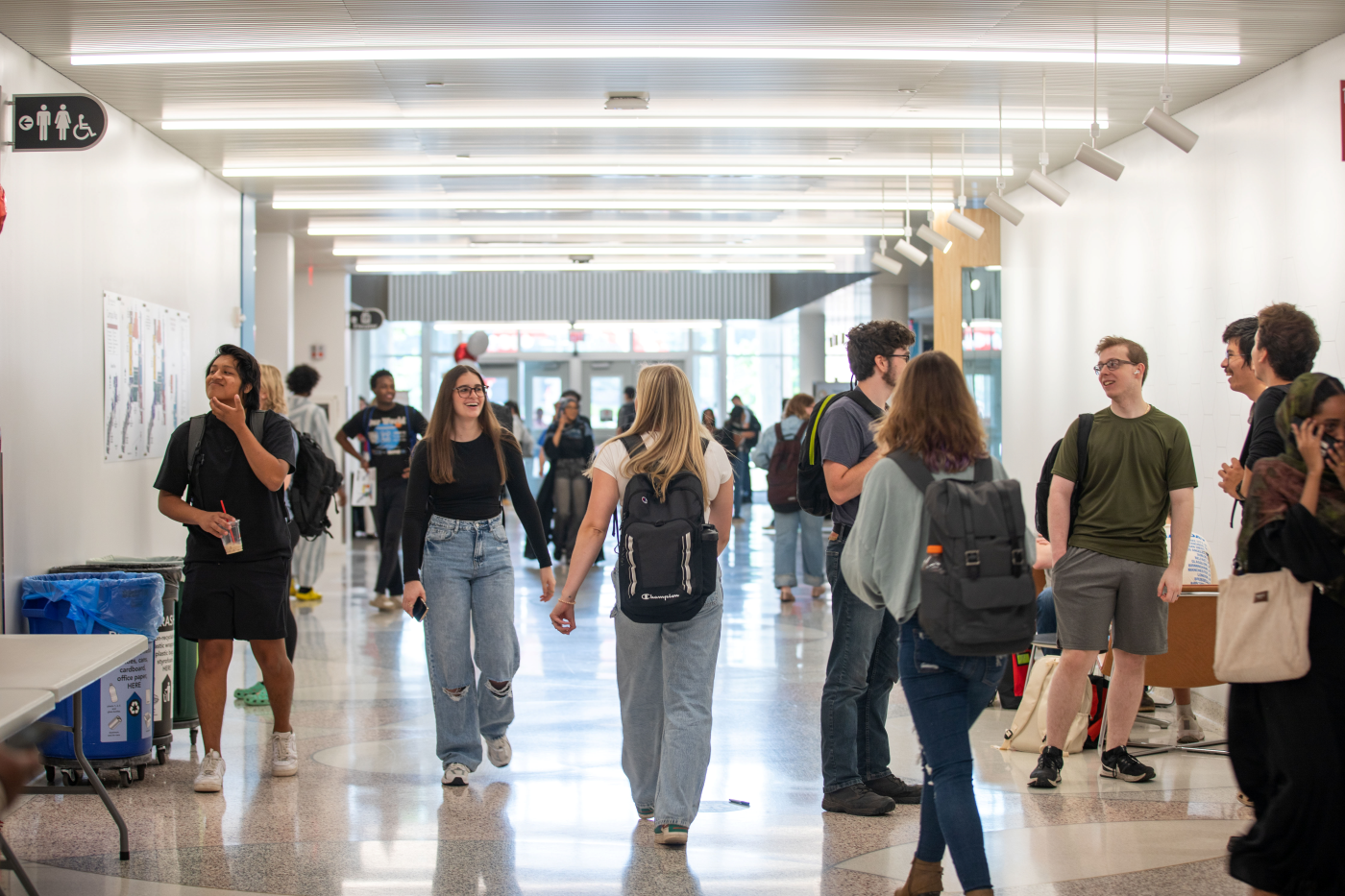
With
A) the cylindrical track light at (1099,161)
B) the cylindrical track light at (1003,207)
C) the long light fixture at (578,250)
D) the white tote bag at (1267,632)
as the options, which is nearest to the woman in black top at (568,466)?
the long light fixture at (578,250)

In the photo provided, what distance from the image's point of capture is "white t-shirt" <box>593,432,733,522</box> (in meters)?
3.58

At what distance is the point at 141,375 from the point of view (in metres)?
6.71

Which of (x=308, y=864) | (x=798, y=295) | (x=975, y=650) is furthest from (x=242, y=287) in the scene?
(x=798, y=295)

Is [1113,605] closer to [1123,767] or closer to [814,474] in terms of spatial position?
[1123,767]

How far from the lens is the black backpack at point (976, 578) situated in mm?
2773

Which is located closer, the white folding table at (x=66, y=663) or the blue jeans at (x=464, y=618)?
the white folding table at (x=66, y=663)

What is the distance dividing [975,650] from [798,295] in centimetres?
1536

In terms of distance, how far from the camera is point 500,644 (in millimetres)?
4309

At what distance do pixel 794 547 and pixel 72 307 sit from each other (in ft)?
17.1

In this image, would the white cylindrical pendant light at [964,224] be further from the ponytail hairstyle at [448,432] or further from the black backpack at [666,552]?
the black backpack at [666,552]

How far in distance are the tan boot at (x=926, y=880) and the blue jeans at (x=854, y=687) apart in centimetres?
86

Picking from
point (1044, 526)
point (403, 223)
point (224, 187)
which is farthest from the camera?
point (403, 223)

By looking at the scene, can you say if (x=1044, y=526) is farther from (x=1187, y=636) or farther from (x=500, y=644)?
(x=500, y=644)

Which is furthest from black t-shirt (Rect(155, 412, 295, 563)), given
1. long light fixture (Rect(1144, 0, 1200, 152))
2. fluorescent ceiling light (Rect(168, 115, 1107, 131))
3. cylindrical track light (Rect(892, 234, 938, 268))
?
cylindrical track light (Rect(892, 234, 938, 268))
